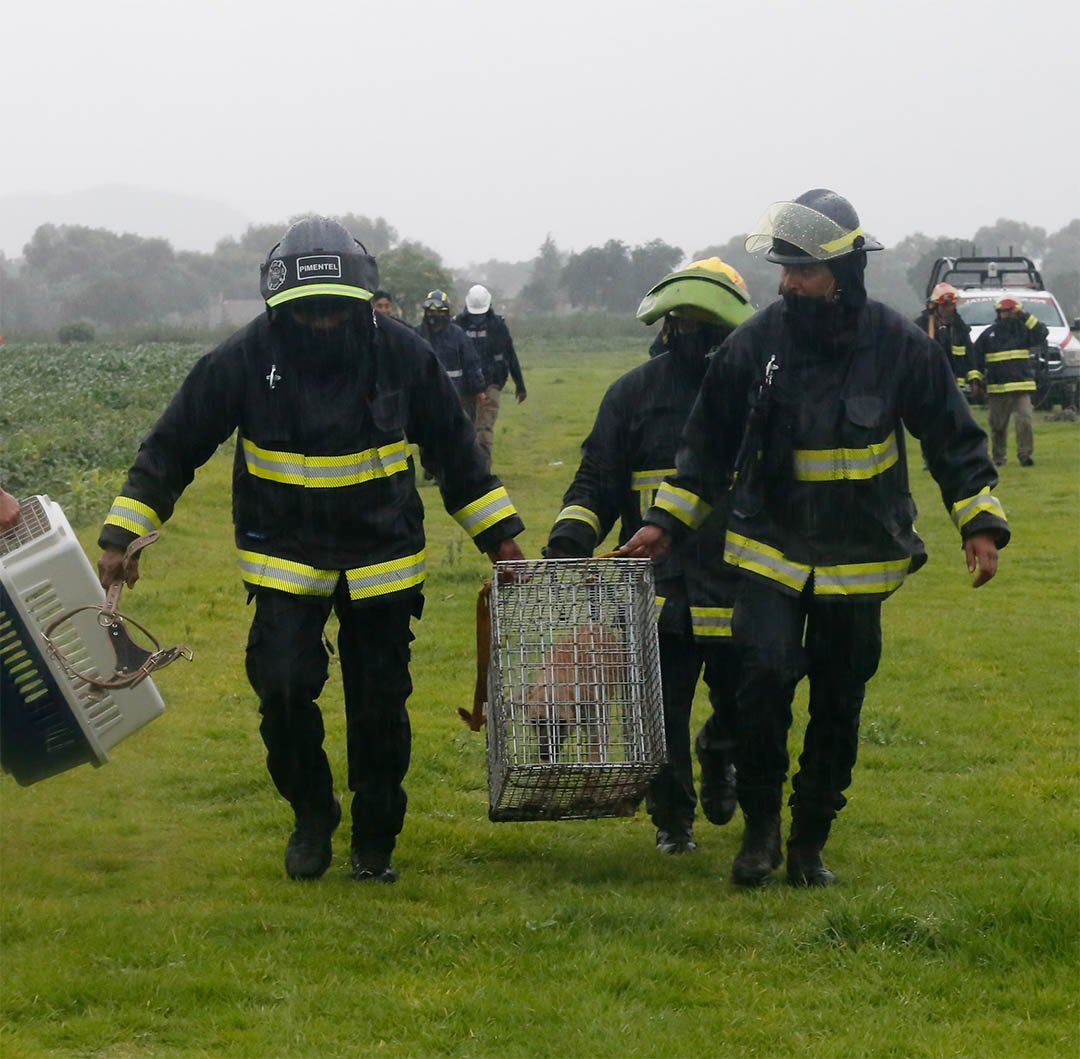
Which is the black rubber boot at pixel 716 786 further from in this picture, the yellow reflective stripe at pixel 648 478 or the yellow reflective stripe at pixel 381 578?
the yellow reflective stripe at pixel 381 578

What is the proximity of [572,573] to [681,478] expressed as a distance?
0.55 metres

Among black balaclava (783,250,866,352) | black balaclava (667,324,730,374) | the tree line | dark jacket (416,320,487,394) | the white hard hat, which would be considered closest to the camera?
black balaclava (783,250,866,352)

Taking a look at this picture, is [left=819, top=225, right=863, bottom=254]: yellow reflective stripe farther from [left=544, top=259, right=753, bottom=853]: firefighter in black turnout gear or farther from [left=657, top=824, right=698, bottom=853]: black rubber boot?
[left=657, top=824, right=698, bottom=853]: black rubber boot

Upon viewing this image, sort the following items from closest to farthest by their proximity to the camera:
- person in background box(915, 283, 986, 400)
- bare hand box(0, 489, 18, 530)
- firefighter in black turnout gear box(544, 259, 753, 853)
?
1. bare hand box(0, 489, 18, 530)
2. firefighter in black turnout gear box(544, 259, 753, 853)
3. person in background box(915, 283, 986, 400)

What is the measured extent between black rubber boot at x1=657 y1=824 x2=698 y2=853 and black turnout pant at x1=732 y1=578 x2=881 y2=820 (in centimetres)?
53

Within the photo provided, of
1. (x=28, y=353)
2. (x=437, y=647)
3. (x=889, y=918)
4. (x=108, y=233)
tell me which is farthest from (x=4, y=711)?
(x=108, y=233)

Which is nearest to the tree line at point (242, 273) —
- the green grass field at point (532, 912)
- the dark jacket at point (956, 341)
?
the dark jacket at point (956, 341)

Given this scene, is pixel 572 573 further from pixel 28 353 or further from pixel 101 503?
pixel 28 353

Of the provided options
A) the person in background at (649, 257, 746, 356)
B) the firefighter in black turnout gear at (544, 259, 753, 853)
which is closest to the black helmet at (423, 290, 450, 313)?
the person in background at (649, 257, 746, 356)

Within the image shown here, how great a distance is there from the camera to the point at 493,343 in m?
19.0

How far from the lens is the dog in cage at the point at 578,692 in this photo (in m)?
5.93

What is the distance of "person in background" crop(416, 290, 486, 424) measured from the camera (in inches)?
683

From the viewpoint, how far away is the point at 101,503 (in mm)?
16094

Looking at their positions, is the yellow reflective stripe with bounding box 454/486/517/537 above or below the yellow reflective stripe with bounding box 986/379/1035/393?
above
